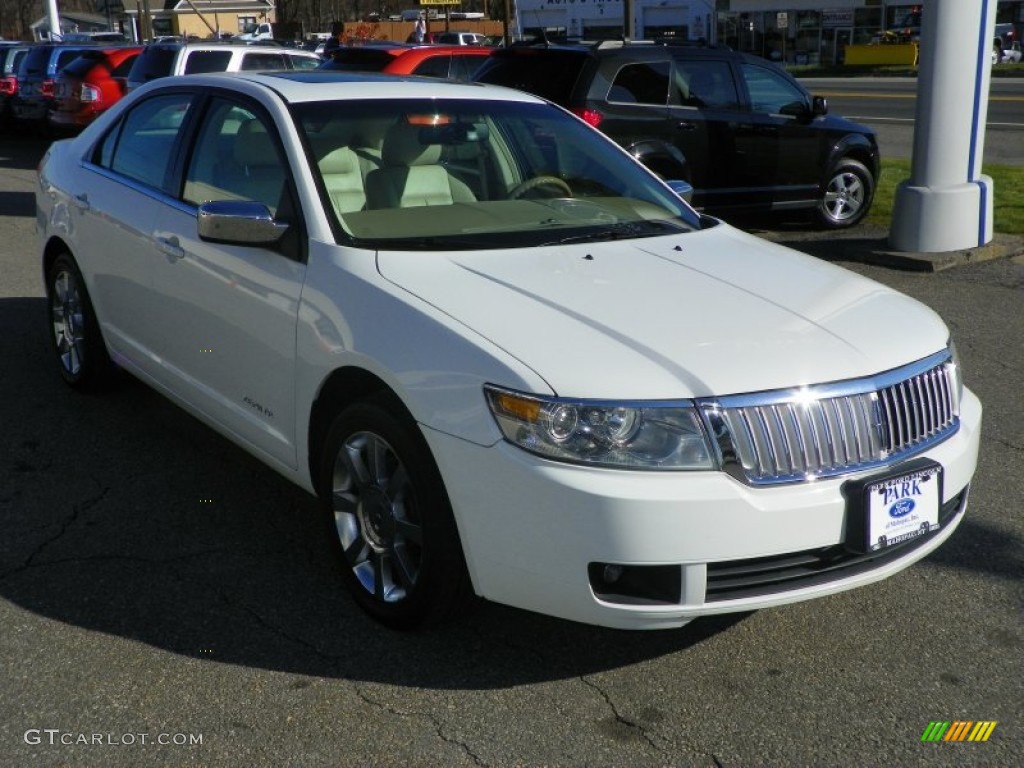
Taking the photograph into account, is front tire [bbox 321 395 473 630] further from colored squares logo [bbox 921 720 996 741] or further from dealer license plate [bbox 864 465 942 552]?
colored squares logo [bbox 921 720 996 741]

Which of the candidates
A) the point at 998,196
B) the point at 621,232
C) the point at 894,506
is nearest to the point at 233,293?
the point at 621,232

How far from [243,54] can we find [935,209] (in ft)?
31.5

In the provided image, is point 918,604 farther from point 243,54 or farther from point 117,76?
point 117,76

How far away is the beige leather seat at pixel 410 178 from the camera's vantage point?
446 centimetres

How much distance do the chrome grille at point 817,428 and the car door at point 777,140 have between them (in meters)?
7.57

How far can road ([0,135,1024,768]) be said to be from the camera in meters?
3.22

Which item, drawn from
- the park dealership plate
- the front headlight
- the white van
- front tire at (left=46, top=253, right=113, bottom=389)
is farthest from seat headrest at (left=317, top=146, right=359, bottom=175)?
the white van

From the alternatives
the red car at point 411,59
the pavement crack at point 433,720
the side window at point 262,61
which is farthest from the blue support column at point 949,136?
the side window at point 262,61

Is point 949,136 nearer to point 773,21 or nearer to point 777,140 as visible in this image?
point 777,140

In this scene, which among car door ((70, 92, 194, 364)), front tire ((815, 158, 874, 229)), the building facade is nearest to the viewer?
car door ((70, 92, 194, 364))

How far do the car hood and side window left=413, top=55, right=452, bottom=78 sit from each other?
9016 millimetres

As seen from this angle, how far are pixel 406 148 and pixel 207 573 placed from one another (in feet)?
5.60

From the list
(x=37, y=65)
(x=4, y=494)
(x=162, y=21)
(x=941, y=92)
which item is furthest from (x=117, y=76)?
(x=162, y=21)

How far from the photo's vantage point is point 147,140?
5.42m
